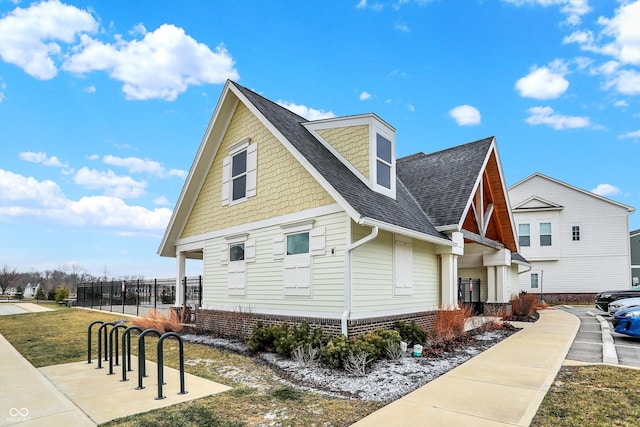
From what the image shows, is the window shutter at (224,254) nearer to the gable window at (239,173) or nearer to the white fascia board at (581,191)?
the gable window at (239,173)

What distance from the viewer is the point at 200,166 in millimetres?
15305

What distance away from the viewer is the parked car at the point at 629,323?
11.2 metres

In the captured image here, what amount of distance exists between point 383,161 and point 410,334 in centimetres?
502

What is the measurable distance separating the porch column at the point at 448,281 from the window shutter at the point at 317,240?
5.33 m

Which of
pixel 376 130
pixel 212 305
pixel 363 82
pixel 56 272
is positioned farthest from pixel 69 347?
Result: pixel 56 272

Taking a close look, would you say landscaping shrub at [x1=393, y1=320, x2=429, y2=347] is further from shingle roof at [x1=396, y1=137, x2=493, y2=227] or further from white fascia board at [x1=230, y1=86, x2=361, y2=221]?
shingle roof at [x1=396, y1=137, x2=493, y2=227]

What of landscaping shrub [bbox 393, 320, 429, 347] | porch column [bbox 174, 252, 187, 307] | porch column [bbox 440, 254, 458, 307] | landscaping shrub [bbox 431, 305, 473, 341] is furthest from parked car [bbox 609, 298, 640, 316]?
porch column [bbox 174, 252, 187, 307]

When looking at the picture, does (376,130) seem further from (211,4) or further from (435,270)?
(211,4)

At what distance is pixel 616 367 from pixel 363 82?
10747 millimetres

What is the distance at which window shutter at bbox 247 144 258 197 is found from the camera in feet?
42.3

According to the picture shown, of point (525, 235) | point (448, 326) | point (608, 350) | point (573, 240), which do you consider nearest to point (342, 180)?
point (448, 326)

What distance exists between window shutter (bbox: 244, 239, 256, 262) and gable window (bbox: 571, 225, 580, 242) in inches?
1087

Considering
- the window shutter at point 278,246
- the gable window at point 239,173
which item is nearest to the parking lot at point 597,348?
the window shutter at point 278,246

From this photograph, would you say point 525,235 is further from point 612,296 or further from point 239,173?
point 239,173
